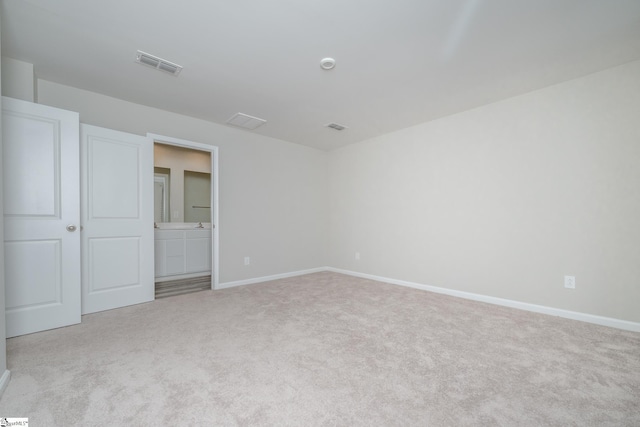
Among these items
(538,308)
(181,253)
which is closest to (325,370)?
(538,308)

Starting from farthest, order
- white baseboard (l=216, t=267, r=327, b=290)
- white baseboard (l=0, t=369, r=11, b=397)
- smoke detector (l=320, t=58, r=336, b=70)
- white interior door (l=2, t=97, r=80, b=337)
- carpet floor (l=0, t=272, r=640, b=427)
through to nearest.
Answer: white baseboard (l=216, t=267, r=327, b=290)
smoke detector (l=320, t=58, r=336, b=70)
white interior door (l=2, t=97, r=80, b=337)
white baseboard (l=0, t=369, r=11, b=397)
carpet floor (l=0, t=272, r=640, b=427)

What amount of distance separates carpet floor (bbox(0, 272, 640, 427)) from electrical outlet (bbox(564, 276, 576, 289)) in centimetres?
36

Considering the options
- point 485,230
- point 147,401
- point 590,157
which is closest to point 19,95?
point 147,401

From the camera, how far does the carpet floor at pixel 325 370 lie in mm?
1350

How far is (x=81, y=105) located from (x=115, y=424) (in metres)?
3.29

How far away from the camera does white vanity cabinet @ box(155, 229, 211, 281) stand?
453cm

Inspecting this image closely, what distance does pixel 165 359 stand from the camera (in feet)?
6.16

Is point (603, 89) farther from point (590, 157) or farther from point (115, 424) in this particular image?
point (115, 424)

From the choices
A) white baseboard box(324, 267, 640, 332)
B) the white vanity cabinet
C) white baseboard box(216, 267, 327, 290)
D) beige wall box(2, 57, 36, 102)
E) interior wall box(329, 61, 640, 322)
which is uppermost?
beige wall box(2, 57, 36, 102)

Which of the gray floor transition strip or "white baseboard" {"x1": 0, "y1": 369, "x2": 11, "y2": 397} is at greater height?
"white baseboard" {"x1": 0, "y1": 369, "x2": 11, "y2": 397}

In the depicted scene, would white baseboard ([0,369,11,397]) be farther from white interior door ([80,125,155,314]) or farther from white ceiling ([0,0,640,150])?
white ceiling ([0,0,640,150])

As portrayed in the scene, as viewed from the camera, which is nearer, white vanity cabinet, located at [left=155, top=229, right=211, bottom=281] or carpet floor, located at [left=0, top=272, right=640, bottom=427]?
carpet floor, located at [left=0, top=272, right=640, bottom=427]

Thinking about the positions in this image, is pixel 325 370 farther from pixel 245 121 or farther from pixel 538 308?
pixel 245 121

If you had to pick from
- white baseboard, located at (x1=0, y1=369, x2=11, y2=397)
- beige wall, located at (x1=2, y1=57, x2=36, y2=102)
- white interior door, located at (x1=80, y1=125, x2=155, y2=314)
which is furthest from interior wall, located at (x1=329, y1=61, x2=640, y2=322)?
beige wall, located at (x1=2, y1=57, x2=36, y2=102)
